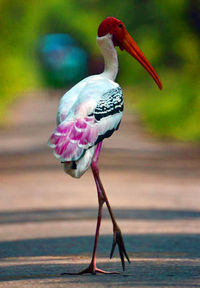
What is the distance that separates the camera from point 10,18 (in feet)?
150

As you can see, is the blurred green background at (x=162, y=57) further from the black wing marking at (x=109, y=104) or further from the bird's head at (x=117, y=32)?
the black wing marking at (x=109, y=104)

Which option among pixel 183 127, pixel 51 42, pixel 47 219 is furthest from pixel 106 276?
pixel 51 42

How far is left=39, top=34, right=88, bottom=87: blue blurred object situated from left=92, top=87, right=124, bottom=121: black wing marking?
60.9 meters

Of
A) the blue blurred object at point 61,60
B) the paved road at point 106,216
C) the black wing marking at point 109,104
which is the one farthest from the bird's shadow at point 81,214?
the blue blurred object at point 61,60

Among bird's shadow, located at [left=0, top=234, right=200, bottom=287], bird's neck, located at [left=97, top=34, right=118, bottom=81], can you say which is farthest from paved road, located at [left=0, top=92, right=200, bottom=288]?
bird's neck, located at [left=97, top=34, right=118, bottom=81]

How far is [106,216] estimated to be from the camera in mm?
13164

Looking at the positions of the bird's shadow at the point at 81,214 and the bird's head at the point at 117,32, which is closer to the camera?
the bird's head at the point at 117,32

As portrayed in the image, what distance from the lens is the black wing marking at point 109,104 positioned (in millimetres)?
8969

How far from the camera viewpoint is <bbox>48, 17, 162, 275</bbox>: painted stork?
28.5ft

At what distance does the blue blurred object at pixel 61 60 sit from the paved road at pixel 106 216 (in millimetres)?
48054

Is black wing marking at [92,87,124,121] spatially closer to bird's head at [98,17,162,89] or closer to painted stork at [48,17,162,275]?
painted stork at [48,17,162,275]

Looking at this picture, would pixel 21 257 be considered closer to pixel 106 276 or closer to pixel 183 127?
pixel 106 276

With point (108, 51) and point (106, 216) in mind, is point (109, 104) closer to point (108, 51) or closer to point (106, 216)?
point (108, 51)

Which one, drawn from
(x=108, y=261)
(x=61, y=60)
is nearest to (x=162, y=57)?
(x=108, y=261)
